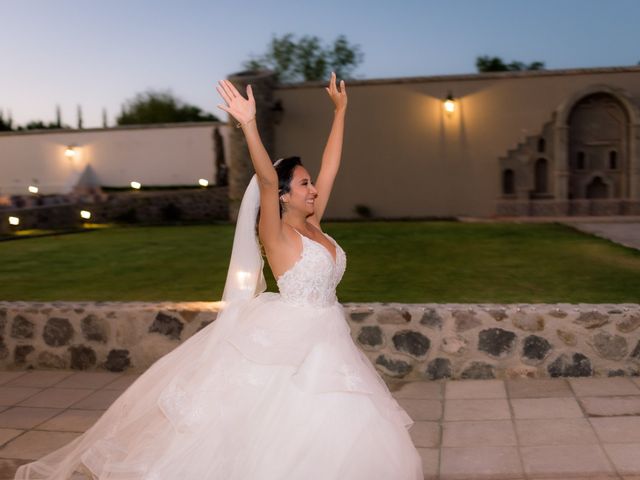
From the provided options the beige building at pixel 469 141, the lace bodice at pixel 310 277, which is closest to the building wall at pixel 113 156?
the beige building at pixel 469 141

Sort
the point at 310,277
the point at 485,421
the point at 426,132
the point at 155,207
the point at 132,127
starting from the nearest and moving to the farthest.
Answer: the point at 310,277 < the point at 485,421 < the point at 426,132 < the point at 155,207 < the point at 132,127

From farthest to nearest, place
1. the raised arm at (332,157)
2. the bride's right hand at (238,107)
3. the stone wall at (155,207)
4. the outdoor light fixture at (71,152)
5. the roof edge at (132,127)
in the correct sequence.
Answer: the outdoor light fixture at (71,152), the roof edge at (132,127), the stone wall at (155,207), the raised arm at (332,157), the bride's right hand at (238,107)

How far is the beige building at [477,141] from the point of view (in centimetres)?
2117

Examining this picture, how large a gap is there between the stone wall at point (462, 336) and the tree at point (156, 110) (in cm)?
4008

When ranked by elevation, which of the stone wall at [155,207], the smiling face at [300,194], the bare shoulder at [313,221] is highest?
the smiling face at [300,194]

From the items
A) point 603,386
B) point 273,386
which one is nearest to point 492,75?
point 603,386

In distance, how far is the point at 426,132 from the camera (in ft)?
75.6

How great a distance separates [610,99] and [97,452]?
65.0 ft

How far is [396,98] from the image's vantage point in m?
23.1

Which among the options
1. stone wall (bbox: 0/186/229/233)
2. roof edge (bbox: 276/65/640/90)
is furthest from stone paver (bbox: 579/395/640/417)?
stone wall (bbox: 0/186/229/233)

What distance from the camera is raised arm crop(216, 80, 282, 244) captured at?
3.58 metres

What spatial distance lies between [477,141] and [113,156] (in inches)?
601

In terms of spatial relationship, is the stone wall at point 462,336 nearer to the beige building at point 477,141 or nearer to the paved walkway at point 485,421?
the paved walkway at point 485,421

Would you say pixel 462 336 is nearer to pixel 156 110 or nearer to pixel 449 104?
pixel 449 104
